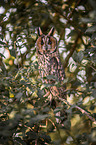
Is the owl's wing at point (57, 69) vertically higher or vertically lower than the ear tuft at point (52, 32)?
lower

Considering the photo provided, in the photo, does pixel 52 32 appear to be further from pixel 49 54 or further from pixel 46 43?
pixel 49 54

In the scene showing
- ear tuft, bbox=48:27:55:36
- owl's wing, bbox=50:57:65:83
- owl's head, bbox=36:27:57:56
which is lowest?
owl's wing, bbox=50:57:65:83

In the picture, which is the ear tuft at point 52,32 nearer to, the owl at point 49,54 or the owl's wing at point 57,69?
the owl at point 49,54

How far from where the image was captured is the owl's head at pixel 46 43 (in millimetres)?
2668

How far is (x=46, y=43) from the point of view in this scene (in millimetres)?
2693

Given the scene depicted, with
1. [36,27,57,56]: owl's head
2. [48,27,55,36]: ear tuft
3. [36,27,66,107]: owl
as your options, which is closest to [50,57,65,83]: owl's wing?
[36,27,66,107]: owl

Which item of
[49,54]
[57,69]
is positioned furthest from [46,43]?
[57,69]

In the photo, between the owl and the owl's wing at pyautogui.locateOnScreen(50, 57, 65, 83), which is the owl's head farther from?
the owl's wing at pyautogui.locateOnScreen(50, 57, 65, 83)

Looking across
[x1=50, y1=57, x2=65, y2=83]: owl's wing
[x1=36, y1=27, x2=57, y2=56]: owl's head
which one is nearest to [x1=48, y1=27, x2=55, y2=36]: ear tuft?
[x1=36, y1=27, x2=57, y2=56]: owl's head

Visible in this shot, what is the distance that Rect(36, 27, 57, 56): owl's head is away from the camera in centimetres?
267

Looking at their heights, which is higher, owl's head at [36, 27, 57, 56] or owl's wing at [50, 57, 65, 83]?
owl's head at [36, 27, 57, 56]

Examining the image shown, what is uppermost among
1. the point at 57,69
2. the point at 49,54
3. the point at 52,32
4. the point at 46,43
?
the point at 52,32

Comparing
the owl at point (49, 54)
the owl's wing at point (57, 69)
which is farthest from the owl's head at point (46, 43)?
the owl's wing at point (57, 69)

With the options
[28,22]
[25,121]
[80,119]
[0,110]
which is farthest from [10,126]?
[28,22]
